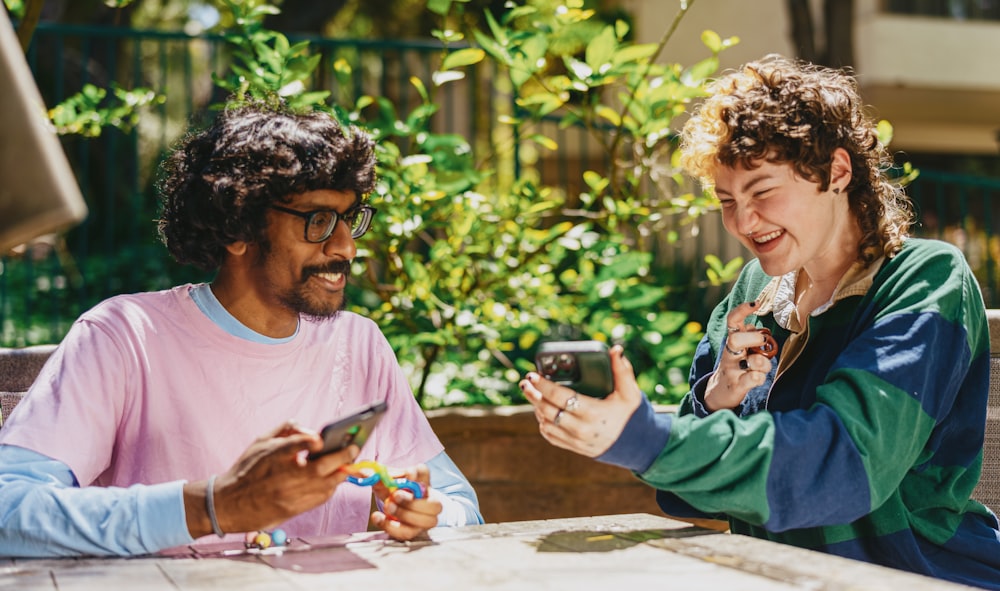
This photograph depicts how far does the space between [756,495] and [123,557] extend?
1.08 metres

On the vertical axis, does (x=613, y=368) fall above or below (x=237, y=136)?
below

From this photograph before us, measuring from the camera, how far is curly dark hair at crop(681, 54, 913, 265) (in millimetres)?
2340

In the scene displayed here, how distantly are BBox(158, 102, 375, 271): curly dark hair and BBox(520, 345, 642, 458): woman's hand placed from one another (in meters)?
0.97

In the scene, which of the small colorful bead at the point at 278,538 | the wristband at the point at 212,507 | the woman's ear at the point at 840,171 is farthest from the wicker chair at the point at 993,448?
Result: the wristband at the point at 212,507

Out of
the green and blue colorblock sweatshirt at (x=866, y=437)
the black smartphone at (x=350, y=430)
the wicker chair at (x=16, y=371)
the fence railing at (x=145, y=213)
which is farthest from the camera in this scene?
the fence railing at (x=145, y=213)

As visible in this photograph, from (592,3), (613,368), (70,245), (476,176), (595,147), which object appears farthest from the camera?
(592,3)

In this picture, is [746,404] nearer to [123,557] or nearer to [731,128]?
[731,128]

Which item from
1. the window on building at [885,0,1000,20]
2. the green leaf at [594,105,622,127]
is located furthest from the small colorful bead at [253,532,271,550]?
the window on building at [885,0,1000,20]

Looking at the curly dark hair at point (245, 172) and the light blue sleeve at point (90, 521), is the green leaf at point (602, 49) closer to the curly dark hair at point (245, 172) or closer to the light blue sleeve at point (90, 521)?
the curly dark hair at point (245, 172)

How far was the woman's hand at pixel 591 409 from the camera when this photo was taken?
72.7 inches

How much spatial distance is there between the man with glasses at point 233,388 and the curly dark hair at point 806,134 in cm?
87

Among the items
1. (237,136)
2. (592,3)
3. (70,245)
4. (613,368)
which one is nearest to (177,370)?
(237,136)

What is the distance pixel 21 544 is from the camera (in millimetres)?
1936

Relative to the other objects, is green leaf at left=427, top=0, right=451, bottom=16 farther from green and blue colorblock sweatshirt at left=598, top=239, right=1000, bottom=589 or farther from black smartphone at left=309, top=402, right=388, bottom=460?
black smartphone at left=309, top=402, right=388, bottom=460
